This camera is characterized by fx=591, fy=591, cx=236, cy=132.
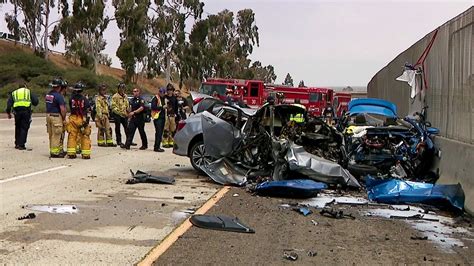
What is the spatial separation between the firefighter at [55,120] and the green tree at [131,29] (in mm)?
46160

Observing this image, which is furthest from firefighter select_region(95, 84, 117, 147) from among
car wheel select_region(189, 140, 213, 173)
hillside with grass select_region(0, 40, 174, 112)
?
hillside with grass select_region(0, 40, 174, 112)

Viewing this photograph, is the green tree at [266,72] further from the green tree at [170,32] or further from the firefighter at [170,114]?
the firefighter at [170,114]

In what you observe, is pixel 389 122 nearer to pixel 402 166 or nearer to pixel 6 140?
pixel 402 166

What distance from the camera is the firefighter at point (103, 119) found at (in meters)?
16.6

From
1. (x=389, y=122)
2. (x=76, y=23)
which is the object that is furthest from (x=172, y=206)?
(x=76, y=23)

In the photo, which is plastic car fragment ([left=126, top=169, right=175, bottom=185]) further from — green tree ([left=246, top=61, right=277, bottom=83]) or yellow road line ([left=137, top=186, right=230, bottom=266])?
green tree ([left=246, top=61, right=277, bottom=83])

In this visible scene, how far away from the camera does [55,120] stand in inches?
531

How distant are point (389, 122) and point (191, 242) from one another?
6980mm

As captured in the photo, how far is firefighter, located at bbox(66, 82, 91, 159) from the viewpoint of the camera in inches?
525

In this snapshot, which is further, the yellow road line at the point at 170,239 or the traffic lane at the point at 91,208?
the traffic lane at the point at 91,208

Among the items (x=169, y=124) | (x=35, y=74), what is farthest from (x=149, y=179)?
(x=35, y=74)

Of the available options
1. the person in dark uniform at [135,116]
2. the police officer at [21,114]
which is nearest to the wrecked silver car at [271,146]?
the person in dark uniform at [135,116]

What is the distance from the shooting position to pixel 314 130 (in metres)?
11.0

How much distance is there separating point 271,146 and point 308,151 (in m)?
0.69
